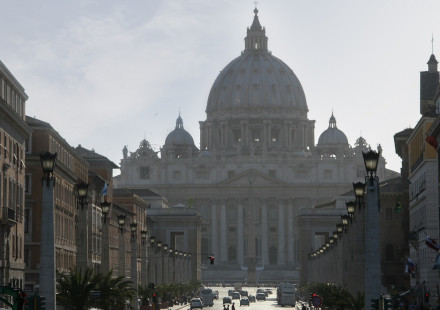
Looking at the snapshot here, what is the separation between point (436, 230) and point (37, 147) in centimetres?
2350

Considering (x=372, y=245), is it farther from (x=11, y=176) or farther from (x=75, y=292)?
(x=11, y=176)

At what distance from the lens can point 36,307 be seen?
128 ft

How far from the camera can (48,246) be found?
4303 cm

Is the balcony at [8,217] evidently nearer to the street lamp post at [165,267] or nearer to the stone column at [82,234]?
the stone column at [82,234]

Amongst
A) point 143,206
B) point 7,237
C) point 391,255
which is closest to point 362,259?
point 7,237

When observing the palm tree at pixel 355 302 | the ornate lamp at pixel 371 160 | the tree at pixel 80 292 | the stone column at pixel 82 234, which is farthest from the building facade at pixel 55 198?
the ornate lamp at pixel 371 160

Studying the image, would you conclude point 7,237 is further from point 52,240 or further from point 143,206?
point 143,206

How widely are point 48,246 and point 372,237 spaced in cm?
1006

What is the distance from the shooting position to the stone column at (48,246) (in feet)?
141

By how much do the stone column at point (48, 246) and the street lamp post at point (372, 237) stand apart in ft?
32.1

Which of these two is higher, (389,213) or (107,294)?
(389,213)

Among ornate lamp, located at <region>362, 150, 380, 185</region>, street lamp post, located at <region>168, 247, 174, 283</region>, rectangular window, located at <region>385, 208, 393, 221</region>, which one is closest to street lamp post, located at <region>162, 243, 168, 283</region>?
street lamp post, located at <region>168, 247, 174, 283</region>

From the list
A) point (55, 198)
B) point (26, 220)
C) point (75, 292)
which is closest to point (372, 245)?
point (75, 292)

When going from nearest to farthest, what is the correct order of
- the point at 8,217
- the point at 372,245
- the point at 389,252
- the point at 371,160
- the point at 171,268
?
1. the point at 371,160
2. the point at 372,245
3. the point at 8,217
4. the point at 389,252
5. the point at 171,268
